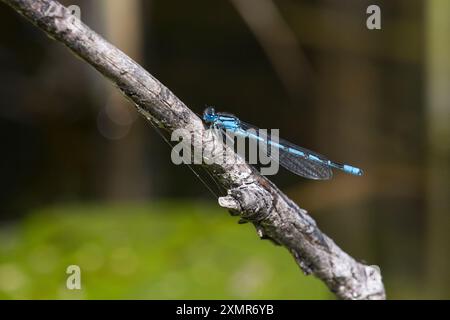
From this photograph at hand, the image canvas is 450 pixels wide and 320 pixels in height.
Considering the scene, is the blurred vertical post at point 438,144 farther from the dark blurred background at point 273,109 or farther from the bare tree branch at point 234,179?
the bare tree branch at point 234,179

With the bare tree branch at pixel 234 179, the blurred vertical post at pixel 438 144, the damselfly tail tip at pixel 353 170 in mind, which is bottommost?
the bare tree branch at pixel 234 179

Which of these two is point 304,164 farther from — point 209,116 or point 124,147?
point 124,147

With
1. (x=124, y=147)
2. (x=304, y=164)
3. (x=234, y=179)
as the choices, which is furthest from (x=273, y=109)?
(x=234, y=179)

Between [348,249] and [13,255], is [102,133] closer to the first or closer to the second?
[13,255]

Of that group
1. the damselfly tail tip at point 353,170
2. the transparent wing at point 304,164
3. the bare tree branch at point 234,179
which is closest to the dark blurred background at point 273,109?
the transparent wing at point 304,164
